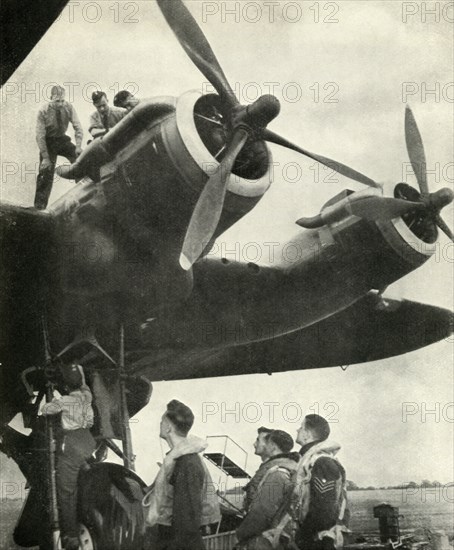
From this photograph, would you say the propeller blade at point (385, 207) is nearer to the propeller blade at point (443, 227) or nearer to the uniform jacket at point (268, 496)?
the propeller blade at point (443, 227)

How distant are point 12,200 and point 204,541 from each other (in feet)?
9.33

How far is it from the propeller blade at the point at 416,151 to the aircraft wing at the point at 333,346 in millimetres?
1152

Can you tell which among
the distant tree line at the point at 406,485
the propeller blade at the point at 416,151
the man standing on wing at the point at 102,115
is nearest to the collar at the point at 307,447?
the distant tree line at the point at 406,485

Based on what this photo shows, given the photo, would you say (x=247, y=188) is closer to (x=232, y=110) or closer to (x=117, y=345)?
(x=232, y=110)

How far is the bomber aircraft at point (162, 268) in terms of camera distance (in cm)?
448

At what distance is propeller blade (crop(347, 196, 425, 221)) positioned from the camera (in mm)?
5211

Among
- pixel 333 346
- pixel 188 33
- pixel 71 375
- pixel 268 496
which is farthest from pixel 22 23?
pixel 333 346

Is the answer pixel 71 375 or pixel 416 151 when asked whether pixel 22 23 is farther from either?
pixel 416 151

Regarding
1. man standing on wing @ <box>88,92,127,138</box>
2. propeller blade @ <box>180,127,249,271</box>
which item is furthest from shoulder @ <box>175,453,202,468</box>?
man standing on wing @ <box>88,92,127,138</box>

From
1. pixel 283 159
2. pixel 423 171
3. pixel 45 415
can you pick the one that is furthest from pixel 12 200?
pixel 423 171

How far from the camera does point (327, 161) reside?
5137 millimetres

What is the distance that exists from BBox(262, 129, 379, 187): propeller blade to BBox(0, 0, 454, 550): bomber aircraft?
15 mm

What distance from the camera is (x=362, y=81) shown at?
17.5 ft

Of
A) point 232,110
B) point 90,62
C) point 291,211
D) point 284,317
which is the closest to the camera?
point 232,110
